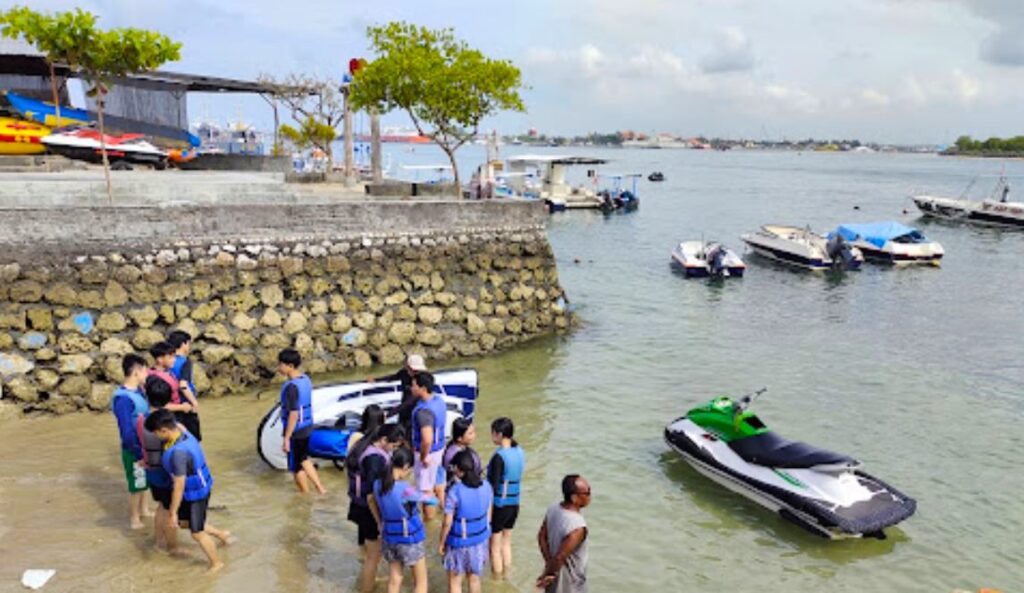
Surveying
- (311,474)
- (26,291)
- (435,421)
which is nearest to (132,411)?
(311,474)

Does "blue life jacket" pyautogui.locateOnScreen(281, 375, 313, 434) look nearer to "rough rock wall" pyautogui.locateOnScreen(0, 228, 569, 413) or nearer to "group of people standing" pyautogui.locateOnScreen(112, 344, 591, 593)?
"group of people standing" pyautogui.locateOnScreen(112, 344, 591, 593)

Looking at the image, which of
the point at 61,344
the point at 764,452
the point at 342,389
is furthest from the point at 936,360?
the point at 61,344

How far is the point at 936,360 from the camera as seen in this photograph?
18344mm

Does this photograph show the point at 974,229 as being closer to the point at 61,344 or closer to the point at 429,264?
the point at 429,264

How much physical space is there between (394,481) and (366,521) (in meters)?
0.96

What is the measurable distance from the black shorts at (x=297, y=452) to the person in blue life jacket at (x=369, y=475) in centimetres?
207

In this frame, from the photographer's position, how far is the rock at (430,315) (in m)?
16.0

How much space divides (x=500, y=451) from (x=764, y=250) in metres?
30.1

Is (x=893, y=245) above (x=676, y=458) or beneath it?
above

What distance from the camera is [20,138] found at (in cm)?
2030

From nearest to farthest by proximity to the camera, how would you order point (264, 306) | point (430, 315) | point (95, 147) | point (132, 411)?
point (132, 411)
point (264, 306)
point (430, 315)
point (95, 147)

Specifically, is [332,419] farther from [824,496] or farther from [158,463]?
[824,496]

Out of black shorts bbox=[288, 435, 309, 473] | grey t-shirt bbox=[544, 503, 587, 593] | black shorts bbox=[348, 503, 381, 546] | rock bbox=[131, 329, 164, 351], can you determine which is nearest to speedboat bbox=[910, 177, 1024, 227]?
rock bbox=[131, 329, 164, 351]

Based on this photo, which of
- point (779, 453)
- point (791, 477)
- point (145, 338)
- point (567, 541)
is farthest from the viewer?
point (145, 338)
